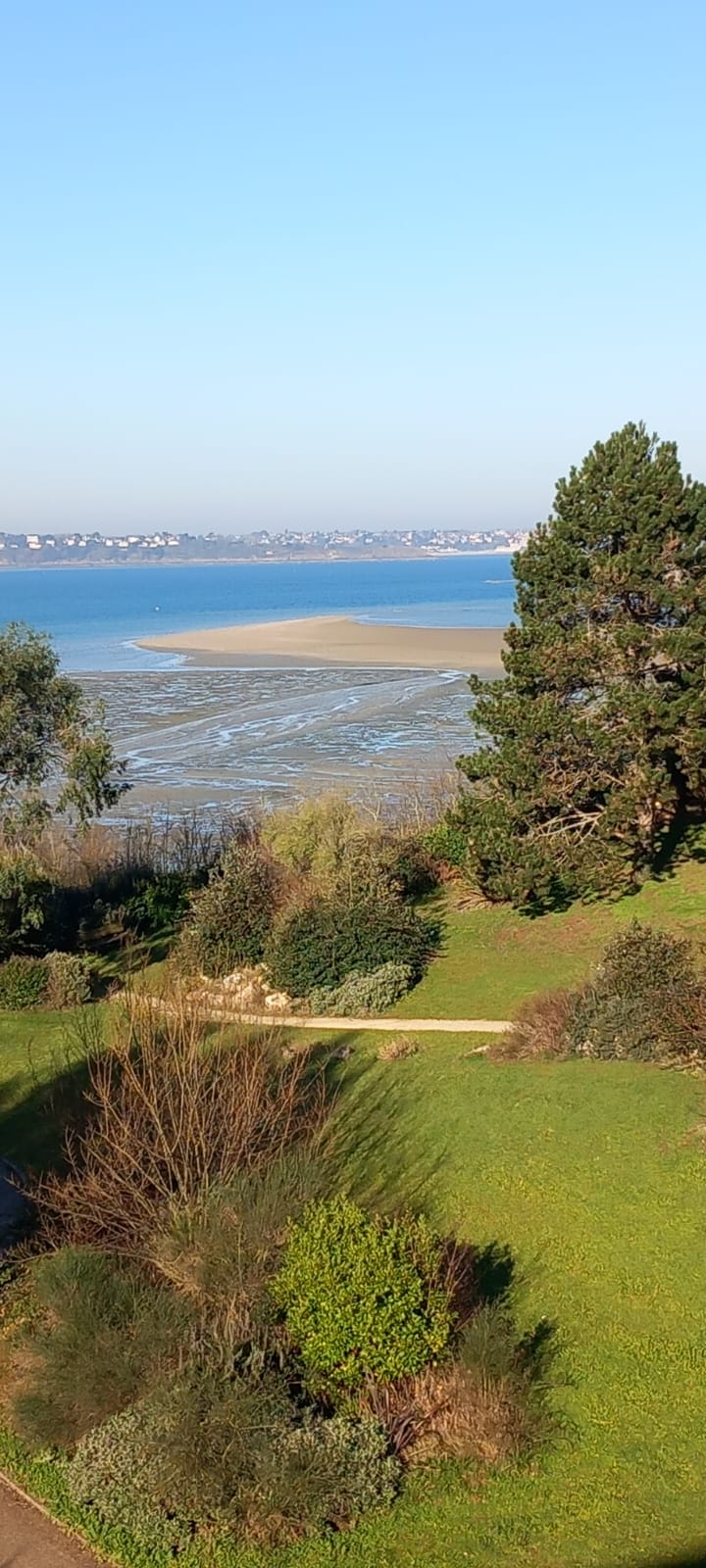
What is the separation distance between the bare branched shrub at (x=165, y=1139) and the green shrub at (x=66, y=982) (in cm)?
1045

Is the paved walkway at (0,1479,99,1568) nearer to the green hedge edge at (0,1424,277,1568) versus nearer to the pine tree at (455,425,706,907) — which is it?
the green hedge edge at (0,1424,277,1568)

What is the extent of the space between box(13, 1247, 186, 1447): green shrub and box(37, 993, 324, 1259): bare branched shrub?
83 cm

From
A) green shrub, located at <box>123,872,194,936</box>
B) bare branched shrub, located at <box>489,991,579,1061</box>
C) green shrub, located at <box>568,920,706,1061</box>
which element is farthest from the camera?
green shrub, located at <box>123,872,194,936</box>

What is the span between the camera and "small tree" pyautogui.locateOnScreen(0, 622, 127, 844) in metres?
23.2

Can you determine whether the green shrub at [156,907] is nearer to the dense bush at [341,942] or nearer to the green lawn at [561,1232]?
the dense bush at [341,942]

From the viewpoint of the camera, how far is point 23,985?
22.4m

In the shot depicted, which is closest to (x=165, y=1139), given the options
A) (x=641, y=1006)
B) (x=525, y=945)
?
(x=641, y=1006)

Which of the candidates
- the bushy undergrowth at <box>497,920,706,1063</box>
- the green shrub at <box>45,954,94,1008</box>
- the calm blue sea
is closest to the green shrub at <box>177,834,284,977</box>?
the green shrub at <box>45,954,94,1008</box>

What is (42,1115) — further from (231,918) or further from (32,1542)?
(231,918)

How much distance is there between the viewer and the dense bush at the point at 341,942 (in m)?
22.2

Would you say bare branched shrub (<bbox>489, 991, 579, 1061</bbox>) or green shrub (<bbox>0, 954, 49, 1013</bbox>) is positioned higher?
bare branched shrub (<bbox>489, 991, 579, 1061</bbox>)

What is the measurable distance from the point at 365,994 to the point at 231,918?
12.9 ft

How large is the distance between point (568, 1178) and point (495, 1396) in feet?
14.2

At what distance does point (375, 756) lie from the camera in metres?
43.2
